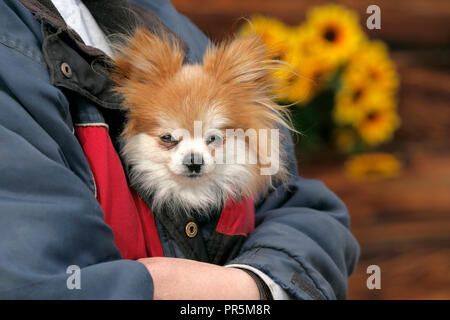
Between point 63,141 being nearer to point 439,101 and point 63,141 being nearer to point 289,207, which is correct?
point 289,207

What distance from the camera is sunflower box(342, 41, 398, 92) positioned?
2.47 m

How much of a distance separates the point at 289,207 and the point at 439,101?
5.95ft

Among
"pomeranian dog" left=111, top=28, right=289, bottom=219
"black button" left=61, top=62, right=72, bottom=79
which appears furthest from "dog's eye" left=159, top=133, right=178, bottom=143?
"black button" left=61, top=62, right=72, bottom=79

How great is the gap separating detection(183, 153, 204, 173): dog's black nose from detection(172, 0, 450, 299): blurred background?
1.10 meters

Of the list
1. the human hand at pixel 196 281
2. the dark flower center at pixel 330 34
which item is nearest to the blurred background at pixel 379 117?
the dark flower center at pixel 330 34

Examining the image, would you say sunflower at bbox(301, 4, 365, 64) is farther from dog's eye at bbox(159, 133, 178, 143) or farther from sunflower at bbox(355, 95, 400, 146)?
dog's eye at bbox(159, 133, 178, 143)

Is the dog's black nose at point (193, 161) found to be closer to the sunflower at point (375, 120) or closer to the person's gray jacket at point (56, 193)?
the person's gray jacket at point (56, 193)

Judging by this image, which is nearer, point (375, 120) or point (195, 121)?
point (195, 121)

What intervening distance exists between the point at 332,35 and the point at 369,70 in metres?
0.23

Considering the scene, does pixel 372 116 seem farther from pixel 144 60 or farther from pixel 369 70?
pixel 144 60

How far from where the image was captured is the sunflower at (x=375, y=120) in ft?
8.27

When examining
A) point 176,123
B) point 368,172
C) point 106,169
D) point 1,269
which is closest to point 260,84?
point 176,123

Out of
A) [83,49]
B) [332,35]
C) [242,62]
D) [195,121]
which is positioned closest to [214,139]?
[195,121]

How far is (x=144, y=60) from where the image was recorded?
1272 millimetres
